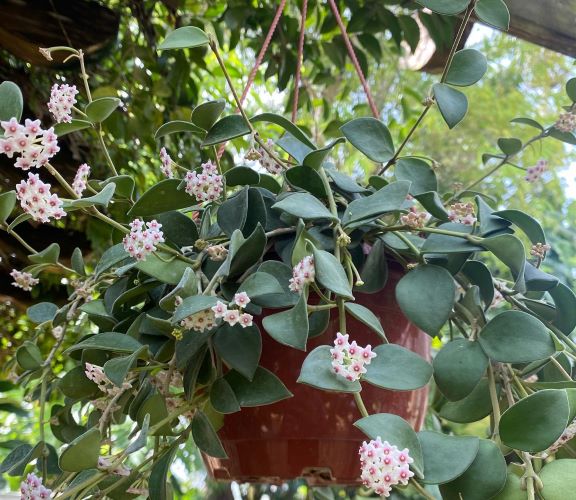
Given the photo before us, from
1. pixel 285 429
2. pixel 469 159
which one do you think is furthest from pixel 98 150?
pixel 469 159

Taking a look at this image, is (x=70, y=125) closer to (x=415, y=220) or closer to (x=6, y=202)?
(x=6, y=202)

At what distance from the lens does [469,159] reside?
10.4 feet

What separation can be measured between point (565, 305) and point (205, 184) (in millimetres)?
292

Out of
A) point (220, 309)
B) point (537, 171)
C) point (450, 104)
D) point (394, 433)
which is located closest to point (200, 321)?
point (220, 309)

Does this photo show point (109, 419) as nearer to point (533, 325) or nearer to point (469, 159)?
point (533, 325)

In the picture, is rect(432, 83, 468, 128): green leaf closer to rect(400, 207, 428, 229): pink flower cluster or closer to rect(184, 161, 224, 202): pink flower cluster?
rect(400, 207, 428, 229): pink flower cluster

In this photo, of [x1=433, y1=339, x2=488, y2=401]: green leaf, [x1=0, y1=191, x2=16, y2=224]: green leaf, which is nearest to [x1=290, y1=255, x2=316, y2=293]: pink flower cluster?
[x1=433, y1=339, x2=488, y2=401]: green leaf

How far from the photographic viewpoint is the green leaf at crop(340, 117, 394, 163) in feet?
1.69

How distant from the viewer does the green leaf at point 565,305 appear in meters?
0.50

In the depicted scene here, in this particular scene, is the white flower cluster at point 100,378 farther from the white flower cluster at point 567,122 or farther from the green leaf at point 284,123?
the white flower cluster at point 567,122

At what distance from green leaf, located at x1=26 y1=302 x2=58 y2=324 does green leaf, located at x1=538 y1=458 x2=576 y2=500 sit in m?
0.44

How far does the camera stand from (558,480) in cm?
37

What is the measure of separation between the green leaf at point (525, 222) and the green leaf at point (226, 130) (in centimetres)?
20

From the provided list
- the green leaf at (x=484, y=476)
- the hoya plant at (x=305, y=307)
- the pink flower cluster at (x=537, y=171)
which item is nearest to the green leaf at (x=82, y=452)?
the hoya plant at (x=305, y=307)
